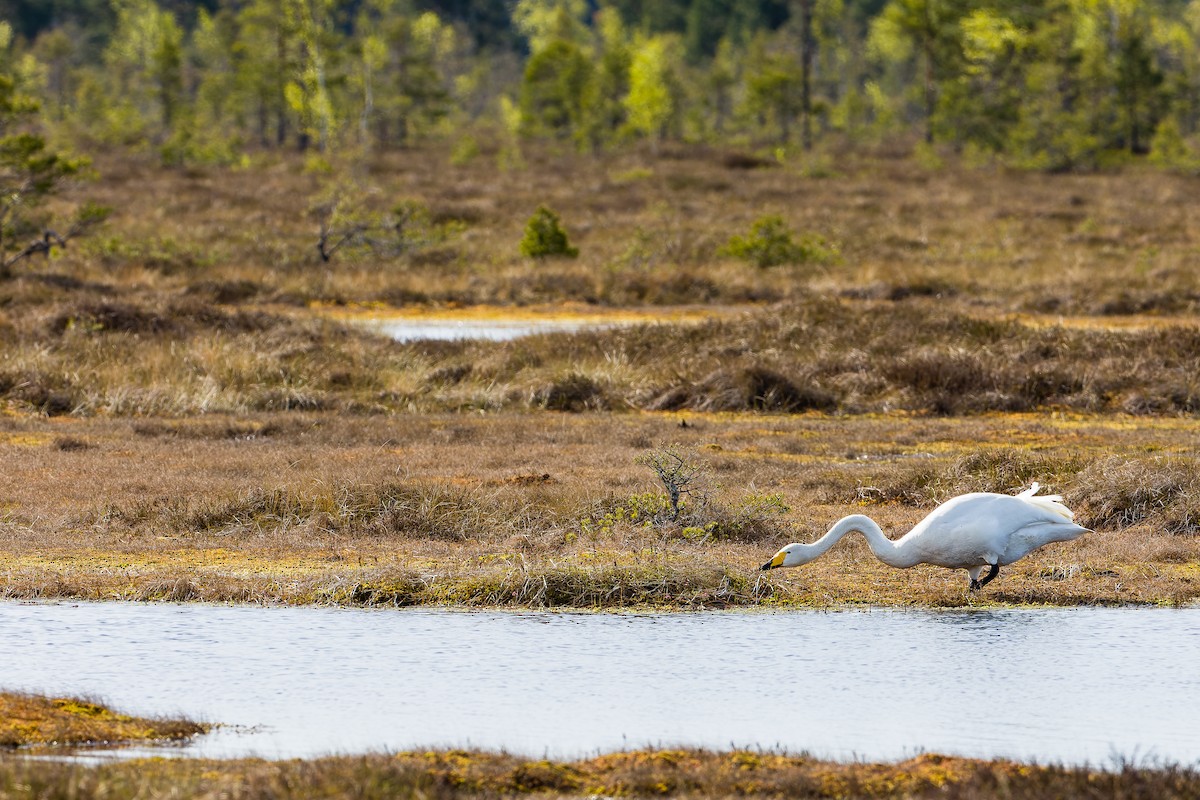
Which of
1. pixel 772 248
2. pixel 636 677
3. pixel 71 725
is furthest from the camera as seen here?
pixel 772 248

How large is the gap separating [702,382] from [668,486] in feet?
27.9

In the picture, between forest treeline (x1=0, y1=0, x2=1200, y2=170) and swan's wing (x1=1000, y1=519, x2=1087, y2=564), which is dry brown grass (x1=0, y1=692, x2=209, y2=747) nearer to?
swan's wing (x1=1000, y1=519, x2=1087, y2=564)

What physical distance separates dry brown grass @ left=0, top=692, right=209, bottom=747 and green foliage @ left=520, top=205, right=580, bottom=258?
30905mm

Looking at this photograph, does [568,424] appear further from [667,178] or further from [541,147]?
[541,147]

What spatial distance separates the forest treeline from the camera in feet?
229

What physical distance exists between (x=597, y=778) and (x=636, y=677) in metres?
2.51

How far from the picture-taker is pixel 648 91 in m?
74.4

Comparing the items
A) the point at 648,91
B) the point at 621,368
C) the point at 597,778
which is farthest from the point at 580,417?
the point at 648,91

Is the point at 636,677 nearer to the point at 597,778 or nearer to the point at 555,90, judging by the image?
the point at 597,778

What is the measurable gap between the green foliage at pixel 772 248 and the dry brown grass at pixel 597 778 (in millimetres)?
30989

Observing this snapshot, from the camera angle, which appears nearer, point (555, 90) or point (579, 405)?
point (579, 405)

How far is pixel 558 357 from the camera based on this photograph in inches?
932

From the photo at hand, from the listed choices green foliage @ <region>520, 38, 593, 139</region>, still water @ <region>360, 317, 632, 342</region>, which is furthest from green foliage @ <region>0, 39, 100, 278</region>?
green foliage @ <region>520, 38, 593, 139</region>

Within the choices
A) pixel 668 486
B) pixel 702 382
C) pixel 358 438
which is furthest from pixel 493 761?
pixel 702 382
